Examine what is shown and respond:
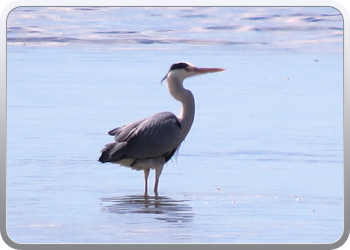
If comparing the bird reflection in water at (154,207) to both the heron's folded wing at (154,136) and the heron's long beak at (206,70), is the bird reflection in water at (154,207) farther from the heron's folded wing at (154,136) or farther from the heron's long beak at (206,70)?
the heron's long beak at (206,70)

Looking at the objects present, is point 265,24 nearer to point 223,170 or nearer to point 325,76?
point 325,76

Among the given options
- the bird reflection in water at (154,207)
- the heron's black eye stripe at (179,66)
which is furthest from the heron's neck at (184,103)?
the bird reflection in water at (154,207)

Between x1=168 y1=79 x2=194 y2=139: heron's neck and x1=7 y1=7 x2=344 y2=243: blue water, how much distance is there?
0.14m

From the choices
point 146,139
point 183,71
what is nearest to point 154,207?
point 146,139

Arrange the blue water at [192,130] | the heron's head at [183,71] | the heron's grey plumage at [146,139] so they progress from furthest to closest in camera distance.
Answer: the heron's head at [183,71] < the heron's grey plumage at [146,139] < the blue water at [192,130]

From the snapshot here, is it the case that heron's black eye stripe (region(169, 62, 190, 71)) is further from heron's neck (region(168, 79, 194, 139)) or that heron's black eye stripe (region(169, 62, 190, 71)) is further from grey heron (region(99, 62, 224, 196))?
heron's neck (region(168, 79, 194, 139))

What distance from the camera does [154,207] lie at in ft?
21.0

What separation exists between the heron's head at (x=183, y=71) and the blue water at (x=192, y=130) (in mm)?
56

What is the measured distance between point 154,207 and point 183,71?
1.08m

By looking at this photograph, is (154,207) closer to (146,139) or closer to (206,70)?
(146,139)

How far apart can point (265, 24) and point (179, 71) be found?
1.24 m

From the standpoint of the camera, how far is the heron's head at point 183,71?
22.8 feet

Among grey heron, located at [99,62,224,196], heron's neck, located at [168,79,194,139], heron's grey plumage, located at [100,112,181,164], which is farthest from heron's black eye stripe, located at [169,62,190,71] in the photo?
heron's grey plumage, located at [100,112,181,164]
